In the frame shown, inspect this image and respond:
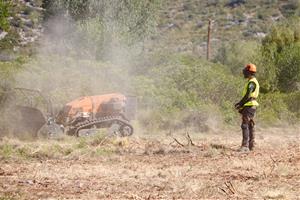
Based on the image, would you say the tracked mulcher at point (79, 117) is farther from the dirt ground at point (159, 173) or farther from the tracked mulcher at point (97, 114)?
the dirt ground at point (159, 173)

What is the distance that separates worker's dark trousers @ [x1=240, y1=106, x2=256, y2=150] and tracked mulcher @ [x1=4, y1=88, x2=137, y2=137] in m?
3.06

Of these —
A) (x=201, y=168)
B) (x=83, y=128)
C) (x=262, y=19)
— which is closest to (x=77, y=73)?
(x=83, y=128)

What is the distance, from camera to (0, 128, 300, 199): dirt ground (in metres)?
8.87

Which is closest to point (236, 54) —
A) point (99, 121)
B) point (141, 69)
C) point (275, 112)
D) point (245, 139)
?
point (141, 69)

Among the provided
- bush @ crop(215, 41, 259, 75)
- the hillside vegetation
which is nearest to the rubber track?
the hillside vegetation

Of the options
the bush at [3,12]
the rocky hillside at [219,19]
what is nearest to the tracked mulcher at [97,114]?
the bush at [3,12]

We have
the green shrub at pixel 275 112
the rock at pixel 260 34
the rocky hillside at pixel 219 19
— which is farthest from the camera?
the rocky hillside at pixel 219 19

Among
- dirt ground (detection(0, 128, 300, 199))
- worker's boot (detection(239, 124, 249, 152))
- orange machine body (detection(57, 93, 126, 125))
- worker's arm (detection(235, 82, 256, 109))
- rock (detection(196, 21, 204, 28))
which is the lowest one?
dirt ground (detection(0, 128, 300, 199))

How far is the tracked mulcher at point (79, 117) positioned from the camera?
13812 millimetres

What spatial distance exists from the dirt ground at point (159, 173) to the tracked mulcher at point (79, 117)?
75cm

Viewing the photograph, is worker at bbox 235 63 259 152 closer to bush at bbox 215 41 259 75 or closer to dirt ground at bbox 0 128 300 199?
dirt ground at bbox 0 128 300 199

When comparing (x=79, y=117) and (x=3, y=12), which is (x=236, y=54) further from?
(x=79, y=117)

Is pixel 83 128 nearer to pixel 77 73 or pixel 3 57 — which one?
pixel 77 73

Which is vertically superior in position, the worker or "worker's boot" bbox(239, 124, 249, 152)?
the worker
